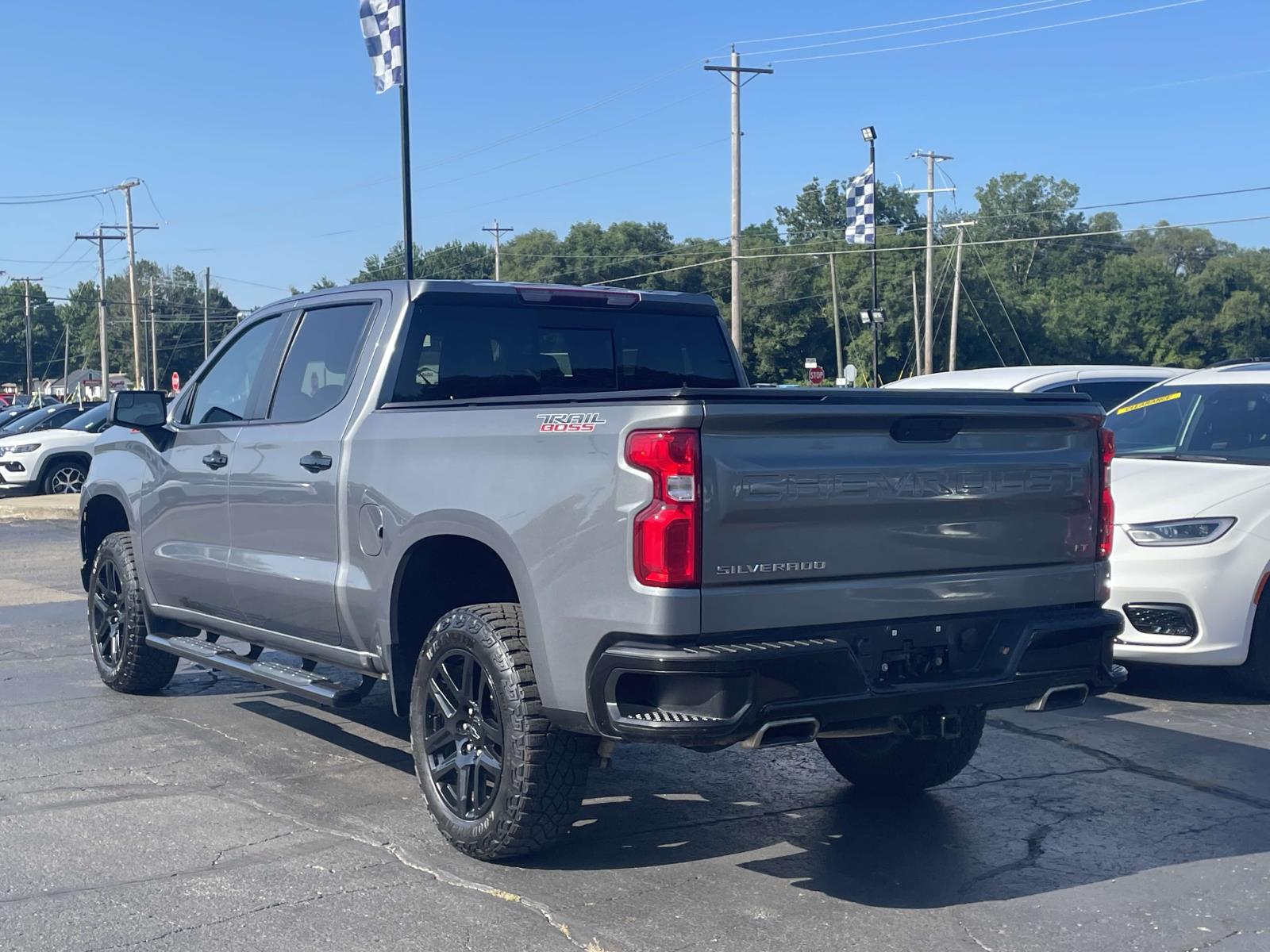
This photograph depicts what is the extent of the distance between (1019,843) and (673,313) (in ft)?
9.06

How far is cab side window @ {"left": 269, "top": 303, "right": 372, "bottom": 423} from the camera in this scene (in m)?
5.77

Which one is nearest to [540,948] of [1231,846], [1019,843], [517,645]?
[517,645]

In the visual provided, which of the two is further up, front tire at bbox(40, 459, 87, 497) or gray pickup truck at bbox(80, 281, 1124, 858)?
gray pickup truck at bbox(80, 281, 1124, 858)

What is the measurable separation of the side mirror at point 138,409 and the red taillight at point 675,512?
12.3 feet

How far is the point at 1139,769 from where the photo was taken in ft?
19.9

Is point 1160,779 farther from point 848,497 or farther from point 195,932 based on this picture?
point 195,932

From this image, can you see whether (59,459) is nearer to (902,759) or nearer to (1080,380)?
(1080,380)

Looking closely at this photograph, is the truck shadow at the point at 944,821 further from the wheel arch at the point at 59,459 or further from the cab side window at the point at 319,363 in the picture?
the wheel arch at the point at 59,459

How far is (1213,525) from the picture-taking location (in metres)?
7.20

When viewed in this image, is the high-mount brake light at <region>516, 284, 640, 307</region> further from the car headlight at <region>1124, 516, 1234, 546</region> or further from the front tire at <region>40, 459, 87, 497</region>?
the front tire at <region>40, 459, 87, 497</region>

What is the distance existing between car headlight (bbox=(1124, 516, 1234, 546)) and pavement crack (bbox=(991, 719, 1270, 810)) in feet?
4.11

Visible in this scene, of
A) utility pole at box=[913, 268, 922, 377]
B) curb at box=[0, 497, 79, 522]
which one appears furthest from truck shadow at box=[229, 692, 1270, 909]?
utility pole at box=[913, 268, 922, 377]

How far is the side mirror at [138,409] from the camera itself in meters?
6.79

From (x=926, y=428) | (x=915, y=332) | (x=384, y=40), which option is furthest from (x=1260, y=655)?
(x=915, y=332)
